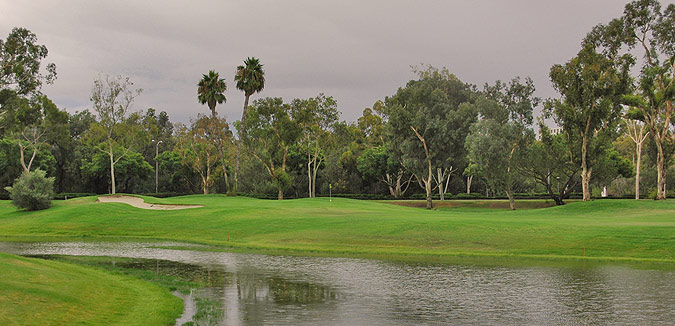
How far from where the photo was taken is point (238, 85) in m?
94.0

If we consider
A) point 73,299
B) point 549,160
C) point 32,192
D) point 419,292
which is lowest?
point 419,292

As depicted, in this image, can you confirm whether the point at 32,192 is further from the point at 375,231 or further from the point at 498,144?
the point at 498,144

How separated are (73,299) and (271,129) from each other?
74.6 meters

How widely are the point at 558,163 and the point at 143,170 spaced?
7601cm

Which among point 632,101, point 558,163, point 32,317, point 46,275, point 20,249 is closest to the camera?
point 32,317

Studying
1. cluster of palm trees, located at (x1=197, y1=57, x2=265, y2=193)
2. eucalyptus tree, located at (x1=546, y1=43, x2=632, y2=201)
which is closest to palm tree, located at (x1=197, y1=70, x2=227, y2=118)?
cluster of palm trees, located at (x1=197, y1=57, x2=265, y2=193)

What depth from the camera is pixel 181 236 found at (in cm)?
4409

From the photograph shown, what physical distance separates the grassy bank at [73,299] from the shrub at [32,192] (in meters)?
41.2

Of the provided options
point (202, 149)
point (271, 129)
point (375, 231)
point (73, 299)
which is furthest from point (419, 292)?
point (202, 149)

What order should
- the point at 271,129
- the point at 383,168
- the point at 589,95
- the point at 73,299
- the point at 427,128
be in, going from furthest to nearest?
the point at 383,168, the point at 271,129, the point at 427,128, the point at 589,95, the point at 73,299

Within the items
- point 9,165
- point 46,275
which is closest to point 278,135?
point 9,165

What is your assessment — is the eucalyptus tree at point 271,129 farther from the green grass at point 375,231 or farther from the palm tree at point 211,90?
the green grass at point 375,231

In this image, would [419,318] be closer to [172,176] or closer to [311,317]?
[311,317]

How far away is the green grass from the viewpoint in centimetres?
3288
